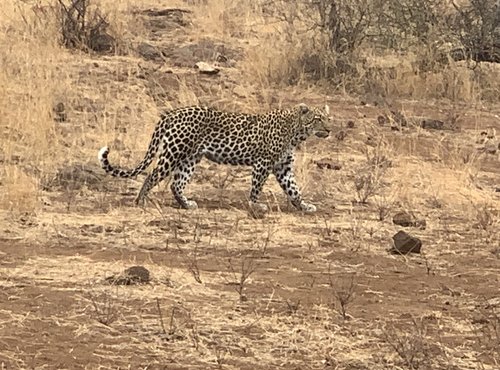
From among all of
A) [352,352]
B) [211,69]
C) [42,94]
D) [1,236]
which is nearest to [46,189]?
[1,236]

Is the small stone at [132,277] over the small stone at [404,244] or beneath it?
over

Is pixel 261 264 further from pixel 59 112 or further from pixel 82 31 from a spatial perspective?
pixel 82 31

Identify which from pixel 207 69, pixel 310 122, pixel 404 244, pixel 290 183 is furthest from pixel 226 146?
pixel 207 69

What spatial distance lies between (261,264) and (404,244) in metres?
1.12

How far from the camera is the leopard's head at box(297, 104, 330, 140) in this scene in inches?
401

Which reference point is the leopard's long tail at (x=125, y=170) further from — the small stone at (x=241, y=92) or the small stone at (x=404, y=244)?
the small stone at (x=241, y=92)

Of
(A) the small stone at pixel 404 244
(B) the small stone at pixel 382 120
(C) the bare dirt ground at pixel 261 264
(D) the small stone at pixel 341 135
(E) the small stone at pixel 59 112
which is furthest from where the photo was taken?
(B) the small stone at pixel 382 120

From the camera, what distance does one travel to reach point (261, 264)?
7.73 m

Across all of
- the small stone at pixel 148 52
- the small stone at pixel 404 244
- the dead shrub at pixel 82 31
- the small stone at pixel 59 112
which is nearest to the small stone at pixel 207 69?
the small stone at pixel 148 52

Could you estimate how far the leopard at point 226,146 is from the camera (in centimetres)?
983

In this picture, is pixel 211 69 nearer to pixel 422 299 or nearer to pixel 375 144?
pixel 375 144

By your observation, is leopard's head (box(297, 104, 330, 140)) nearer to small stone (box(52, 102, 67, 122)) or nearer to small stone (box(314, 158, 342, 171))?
small stone (box(314, 158, 342, 171))

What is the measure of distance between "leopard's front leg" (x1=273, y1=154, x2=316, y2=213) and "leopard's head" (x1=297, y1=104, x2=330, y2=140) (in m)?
0.25

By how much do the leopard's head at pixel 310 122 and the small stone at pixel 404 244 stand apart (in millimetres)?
2190
